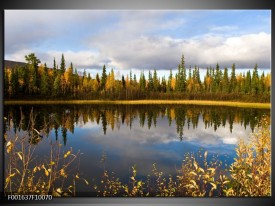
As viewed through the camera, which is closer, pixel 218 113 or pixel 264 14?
pixel 264 14

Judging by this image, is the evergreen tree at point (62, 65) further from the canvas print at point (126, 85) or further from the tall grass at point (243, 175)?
the tall grass at point (243, 175)

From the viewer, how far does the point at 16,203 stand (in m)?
2.85

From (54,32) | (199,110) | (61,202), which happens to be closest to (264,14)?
(199,110)

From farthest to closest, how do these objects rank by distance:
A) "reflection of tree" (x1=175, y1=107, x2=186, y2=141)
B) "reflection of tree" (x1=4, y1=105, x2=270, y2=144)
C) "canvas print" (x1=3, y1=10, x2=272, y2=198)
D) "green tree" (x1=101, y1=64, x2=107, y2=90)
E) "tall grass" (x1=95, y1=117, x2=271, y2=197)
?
"reflection of tree" (x1=175, y1=107, x2=186, y2=141) < "reflection of tree" (x1=4, y1=105, x2=270, y2=144) < "green tree" (x1=101, y1=64, x2=107, y2=90) < "canvas print" (x1=3, y1=10, x2=272, y2=198) < "tall grass" (x1=95, y1=117, x2=271, y2=197)

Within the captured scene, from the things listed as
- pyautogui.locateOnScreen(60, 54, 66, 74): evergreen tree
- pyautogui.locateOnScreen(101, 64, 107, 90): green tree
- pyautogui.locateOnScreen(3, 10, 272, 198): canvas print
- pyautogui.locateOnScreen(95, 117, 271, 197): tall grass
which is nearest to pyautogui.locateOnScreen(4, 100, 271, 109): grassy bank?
pyautogui.locateOnScreen(3, 10, 272, 198): canvas print

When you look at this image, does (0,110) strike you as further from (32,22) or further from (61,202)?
(32,22)

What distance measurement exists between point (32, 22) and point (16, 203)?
7.59 feet

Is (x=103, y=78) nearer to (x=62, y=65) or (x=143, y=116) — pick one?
(x=62, y=65)

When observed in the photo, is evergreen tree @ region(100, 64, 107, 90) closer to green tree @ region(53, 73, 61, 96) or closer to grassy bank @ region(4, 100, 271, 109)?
grassy bank @ region(4, 100, 271, 109)

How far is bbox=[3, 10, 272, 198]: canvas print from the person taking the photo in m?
4.22

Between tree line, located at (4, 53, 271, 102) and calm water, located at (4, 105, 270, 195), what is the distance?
23 cm

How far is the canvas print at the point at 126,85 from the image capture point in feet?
13.8

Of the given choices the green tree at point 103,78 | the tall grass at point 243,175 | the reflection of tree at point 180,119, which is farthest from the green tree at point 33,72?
the reflection of tree at point 180,119

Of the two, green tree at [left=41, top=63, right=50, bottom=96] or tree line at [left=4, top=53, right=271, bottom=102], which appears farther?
green tree at [left=41, top=63, right=50, bottom=96]
